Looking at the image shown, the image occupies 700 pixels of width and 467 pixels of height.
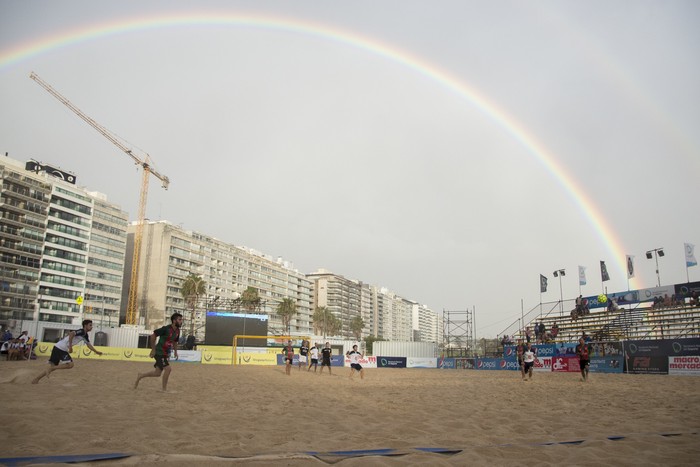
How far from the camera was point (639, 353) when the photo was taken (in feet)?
97.3

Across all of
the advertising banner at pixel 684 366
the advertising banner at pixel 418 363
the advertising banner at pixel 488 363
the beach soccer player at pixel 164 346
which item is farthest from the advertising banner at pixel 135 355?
the advertising banner at pixel 684 366

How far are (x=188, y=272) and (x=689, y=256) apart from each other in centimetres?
9535

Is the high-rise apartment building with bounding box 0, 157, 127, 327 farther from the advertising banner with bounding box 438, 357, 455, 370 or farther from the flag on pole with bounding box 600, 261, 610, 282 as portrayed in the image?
the flag on pole with bounding box 600, 261, 610, 282

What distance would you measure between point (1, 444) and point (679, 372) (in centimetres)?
3133

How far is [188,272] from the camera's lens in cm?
11156

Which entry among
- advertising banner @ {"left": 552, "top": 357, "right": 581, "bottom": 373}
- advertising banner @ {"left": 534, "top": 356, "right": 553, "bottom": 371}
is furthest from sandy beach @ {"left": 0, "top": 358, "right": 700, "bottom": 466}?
advertising banner @ {"left": 534, "top": 356, "right": 553, "bottom": 371}

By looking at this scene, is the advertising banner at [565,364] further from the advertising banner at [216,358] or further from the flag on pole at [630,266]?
the advertising banner at [216,358]

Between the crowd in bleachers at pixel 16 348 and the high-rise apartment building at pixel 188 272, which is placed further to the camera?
the high-rise apartment building at pixel 188 272

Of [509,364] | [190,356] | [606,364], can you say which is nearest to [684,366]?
[606,364]

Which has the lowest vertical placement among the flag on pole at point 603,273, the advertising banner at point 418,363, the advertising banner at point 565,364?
the advertising banner at point 418,363

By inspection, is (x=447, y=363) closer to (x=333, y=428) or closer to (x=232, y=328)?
(x=232, y=328)

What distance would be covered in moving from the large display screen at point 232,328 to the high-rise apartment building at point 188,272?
1672 inches

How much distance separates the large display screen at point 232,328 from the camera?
1897 inches

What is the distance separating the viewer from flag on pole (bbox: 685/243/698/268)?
44.2 meters
